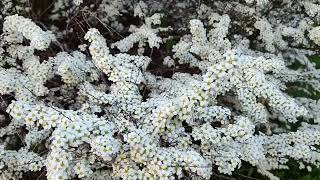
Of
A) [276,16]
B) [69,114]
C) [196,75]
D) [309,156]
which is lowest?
[69,114]

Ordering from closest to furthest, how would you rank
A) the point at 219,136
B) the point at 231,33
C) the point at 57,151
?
the point at 57,151
the point at 219,136
the point at 231,33

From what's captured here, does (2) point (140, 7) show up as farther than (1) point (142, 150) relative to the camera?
Yes

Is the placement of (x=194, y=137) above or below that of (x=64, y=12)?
below

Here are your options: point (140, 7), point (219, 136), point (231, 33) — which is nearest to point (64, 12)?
point (140, 7)

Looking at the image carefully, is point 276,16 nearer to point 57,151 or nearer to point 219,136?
point 219,136

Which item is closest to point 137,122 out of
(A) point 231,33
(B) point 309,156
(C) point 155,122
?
(C) point 155,122

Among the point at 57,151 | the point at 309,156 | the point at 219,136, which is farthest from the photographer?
the point at 309,156

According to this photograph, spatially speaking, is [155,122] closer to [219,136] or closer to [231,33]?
[219,136]
